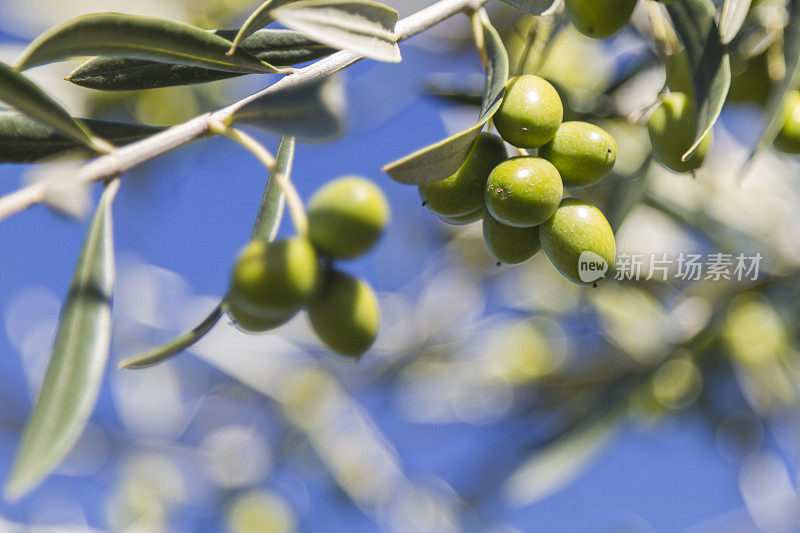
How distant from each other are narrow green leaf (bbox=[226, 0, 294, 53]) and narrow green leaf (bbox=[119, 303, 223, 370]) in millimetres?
387

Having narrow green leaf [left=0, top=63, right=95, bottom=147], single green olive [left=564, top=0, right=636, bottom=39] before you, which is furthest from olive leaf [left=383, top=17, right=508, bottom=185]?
narrow green leaf [left=0, top=63, right=95, bottom=147]

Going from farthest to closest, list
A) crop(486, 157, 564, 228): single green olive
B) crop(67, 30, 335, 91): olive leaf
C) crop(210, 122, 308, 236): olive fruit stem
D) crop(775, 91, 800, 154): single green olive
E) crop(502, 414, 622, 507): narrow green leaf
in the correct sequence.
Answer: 1. crop(502, 414, 622, 507): narrow green leaf
2. crop(775, 91, 800, 154): single green olive
3. crop(67, 30, 335, 91): olive leaf
4. crop(486, 157, 564, 228): single green olive
5. crop(210, 122, 308, 236): olive fruit stem

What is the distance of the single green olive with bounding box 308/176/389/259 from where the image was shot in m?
0.93

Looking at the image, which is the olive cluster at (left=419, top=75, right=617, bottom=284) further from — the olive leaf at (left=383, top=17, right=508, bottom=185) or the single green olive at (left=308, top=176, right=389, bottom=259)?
the single green olive at (left=308, top=176, right=389, bottom=259)

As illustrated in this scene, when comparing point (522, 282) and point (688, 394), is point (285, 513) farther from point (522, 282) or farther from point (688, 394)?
point (688, 394)

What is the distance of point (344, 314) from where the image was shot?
948 millimetres

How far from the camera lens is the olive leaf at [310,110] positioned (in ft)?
2.77

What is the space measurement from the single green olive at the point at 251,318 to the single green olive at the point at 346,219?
0.11 metres

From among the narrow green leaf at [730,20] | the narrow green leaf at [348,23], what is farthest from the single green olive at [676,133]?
the narrow green leaf at [348,23]

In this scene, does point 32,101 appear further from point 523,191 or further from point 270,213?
point 523,191

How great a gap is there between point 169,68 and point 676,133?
833 millimetres

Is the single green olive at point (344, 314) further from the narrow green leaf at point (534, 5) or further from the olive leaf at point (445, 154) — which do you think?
the narrow green leaf at point (534, 5)

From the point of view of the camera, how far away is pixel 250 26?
1.05 m

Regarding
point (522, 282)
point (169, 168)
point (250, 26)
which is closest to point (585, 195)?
point (250, 26)
